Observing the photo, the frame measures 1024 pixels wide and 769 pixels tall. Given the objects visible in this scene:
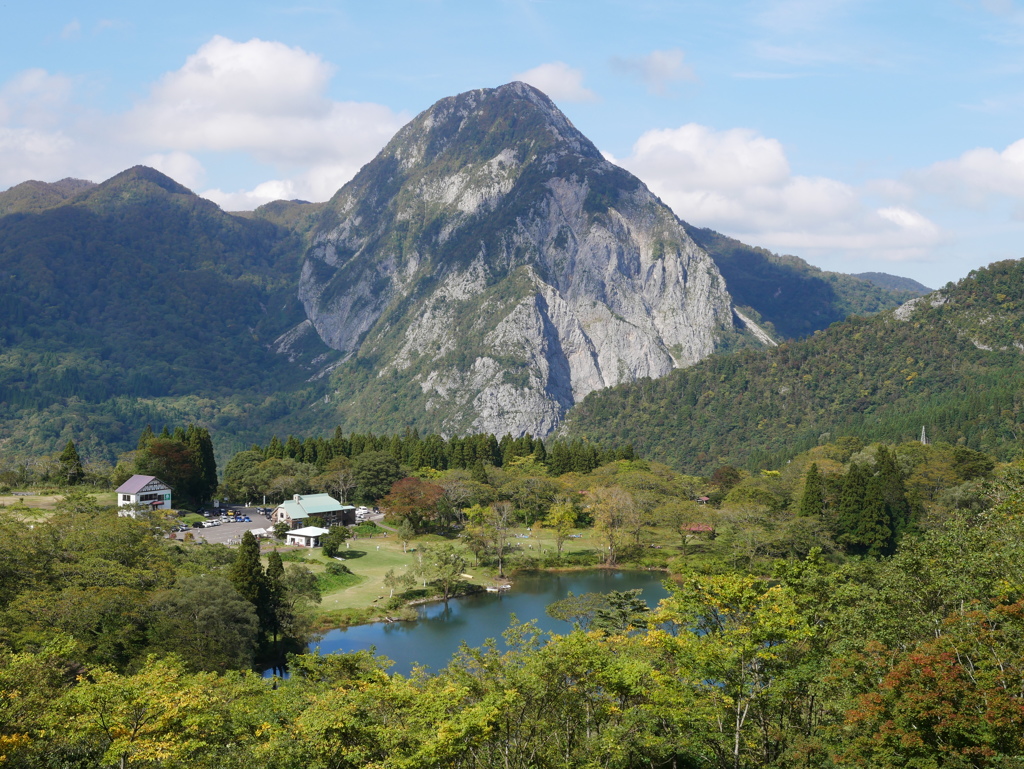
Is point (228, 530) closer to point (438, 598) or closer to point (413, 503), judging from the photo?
point (413, 503)

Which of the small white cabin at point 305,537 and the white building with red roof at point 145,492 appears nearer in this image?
the small white cabin at point 305,537

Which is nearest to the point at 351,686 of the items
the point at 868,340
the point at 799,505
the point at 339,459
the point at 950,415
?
the point at 799,505

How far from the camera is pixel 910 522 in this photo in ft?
236

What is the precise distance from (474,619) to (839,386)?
11774 centimetres

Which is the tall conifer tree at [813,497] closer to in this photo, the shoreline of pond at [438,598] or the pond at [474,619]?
the shoreline of pond at [438,598]

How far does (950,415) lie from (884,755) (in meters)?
108

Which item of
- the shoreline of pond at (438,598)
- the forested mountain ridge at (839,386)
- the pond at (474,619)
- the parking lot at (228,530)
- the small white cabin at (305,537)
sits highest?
the forested mountain ridge at (839,386)

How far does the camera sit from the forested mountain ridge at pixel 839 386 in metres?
134

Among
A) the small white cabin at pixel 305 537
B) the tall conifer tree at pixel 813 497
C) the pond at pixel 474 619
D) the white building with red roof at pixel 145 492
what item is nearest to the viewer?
the pond at pixel 474 619

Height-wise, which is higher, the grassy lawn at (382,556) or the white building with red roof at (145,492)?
the white building with red roof at (145,492)

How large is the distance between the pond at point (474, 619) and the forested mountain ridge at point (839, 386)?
215 ft

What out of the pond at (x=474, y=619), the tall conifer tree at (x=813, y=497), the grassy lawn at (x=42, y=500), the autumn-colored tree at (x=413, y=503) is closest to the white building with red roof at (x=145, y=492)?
the grassy lawn at (x=42, y=500)

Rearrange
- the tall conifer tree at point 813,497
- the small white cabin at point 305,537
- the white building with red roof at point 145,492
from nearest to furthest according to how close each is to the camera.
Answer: the small white cabin at point 305,537 < the white building with red roof at point 145,492 < the tall conifer tree at point 813,497

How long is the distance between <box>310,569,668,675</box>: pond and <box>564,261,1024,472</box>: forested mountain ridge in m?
65.4
